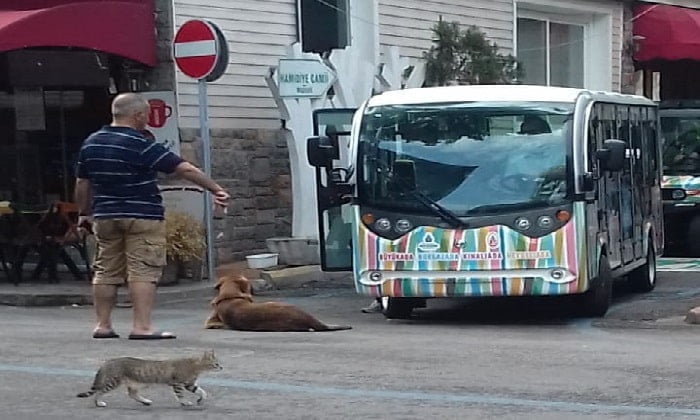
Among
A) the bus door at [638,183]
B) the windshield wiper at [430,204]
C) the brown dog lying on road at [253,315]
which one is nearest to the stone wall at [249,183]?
the bus door at [638,183]

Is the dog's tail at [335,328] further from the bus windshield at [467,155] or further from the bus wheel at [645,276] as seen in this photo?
the bus wheel at [645,276]

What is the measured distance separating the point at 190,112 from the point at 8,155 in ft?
8.41

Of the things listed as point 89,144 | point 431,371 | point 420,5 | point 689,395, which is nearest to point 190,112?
point 420,5

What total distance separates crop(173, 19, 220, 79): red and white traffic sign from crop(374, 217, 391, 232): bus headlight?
3.53 m

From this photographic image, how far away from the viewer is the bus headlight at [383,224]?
1225 centimetres

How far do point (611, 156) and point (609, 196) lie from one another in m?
1.02

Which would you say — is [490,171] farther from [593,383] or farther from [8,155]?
[8,155]

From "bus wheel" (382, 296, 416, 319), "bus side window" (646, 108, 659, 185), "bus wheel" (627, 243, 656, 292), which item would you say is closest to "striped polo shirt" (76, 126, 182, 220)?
"bus wheel" (382, 296, 416, 319)

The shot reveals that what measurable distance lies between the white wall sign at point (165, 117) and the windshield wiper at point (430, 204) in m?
4.45

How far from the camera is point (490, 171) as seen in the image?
40.1ft

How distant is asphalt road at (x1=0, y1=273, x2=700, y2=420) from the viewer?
758cm

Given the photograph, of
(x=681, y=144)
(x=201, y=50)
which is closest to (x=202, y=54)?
(x=201, y=50)

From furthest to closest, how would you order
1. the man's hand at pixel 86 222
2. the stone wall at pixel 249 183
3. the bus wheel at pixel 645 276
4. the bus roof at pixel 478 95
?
1. the stone wall at pixel 249 183
2. the bus wheel at pixel 645 276
3. the bus roof at pixel 478 95
4. the man's hand at pixel 86 222

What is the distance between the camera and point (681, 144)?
67.7 feet
